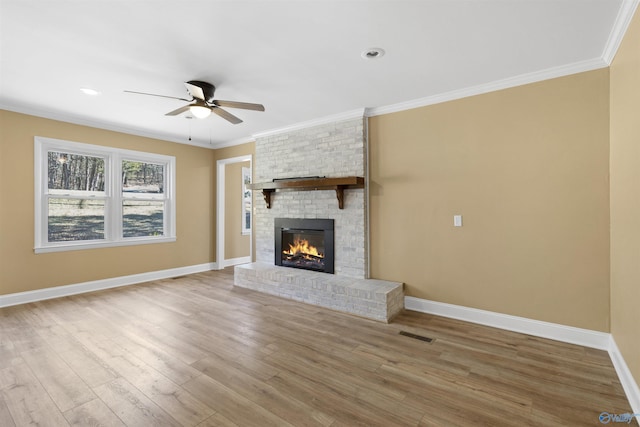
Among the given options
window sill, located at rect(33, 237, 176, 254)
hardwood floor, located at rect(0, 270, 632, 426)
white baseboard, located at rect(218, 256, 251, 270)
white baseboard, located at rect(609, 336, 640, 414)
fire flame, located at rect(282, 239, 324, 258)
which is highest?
window sill, located at rect(33, 237, 176, 254)

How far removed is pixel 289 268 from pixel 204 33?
3.46m

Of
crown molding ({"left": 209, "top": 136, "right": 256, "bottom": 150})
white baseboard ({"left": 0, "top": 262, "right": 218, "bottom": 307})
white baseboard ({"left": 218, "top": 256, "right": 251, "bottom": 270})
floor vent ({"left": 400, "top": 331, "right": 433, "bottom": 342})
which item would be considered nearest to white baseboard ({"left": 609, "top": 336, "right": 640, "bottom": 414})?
floor vent ({"left": 400, "top": 331, "right": 433, "bottom": 342})

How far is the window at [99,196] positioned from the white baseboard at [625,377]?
251 inches

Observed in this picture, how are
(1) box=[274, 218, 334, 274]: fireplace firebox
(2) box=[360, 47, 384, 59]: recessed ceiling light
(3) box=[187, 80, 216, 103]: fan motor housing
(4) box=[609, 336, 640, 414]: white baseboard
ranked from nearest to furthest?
(4) box=[609, 336, 640, 414]: white baseboard
(2) box=[360, 47, 384, 59]: recessed ceiling light
(3) box=[187, 80, 216, 103]: fan motor housing
(1) box=[274, 218, 334, 274]: fireplace firebox

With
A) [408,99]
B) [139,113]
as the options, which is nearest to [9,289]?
[139,113]

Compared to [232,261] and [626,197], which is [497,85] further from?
[232,261]

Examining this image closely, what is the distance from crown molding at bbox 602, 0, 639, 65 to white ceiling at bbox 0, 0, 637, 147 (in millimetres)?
10

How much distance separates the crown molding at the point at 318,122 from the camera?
13.8ft

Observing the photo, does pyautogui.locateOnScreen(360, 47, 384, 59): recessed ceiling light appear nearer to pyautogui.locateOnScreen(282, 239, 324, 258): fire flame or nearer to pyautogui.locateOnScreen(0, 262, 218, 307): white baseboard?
pyautogui.locateOnScreen(282, 239, 324, 258): fire flame

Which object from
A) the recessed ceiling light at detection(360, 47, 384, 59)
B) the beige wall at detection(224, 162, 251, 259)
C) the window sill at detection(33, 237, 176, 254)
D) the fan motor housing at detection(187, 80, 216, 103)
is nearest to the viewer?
the recessed ceiling light at detection(360, 47, 384, 59)

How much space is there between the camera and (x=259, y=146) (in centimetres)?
549

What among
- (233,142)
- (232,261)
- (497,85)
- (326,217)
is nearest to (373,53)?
(497,85)

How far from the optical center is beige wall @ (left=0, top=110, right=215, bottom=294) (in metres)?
4.06

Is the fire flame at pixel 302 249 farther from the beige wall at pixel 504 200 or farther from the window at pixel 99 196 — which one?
the window at pixel 99 196
